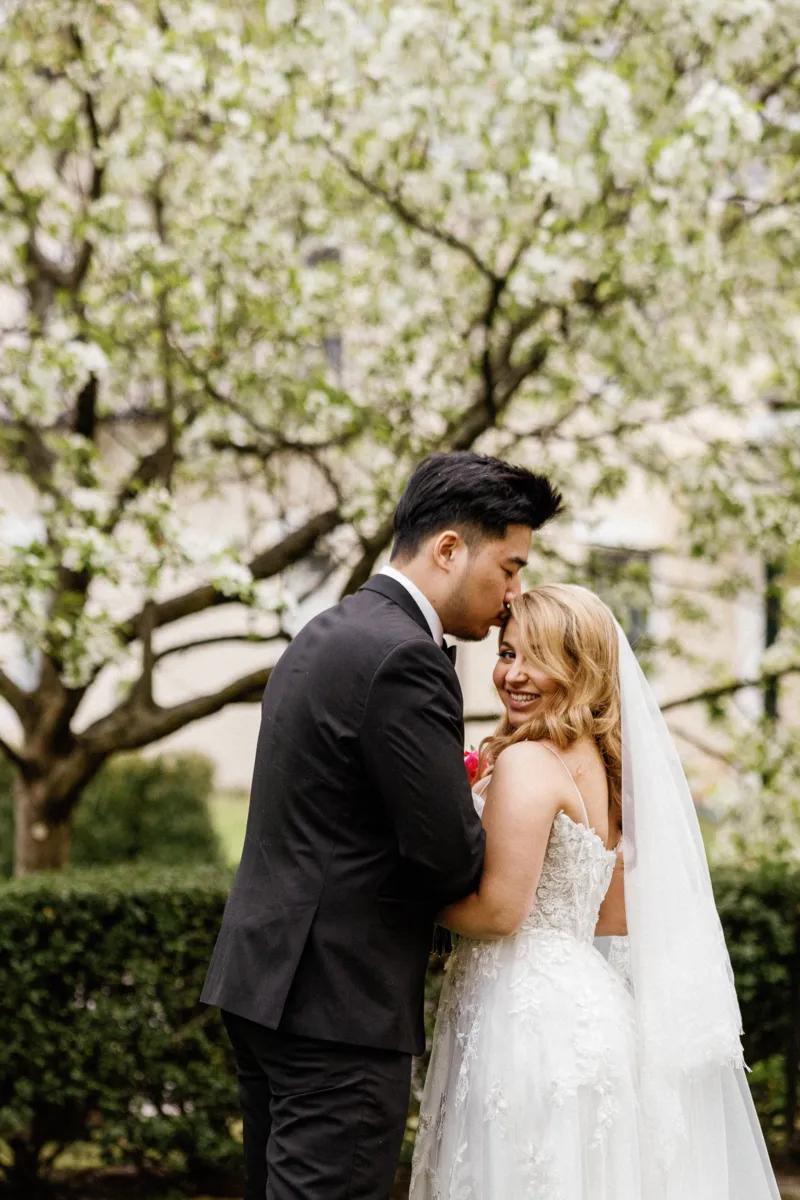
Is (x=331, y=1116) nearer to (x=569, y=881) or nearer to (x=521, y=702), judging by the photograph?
(x=569, y=881)

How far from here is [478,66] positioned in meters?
5.05

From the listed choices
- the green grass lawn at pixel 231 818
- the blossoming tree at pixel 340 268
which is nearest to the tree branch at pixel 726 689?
the blossoming tree at pixel 340 268

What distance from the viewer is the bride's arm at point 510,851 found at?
281 cm

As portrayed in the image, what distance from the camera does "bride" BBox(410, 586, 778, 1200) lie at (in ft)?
9.53

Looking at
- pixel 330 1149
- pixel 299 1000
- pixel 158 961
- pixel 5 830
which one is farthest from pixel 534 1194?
pixel 5 830

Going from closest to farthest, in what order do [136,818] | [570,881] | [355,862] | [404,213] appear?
[355,862]
[570,881]
[404,213]
[136,818]

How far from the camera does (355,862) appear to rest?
8.75 ft

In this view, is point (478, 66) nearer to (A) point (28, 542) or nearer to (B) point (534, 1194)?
(A) point (28, 542)

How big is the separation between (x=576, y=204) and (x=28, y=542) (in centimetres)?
254

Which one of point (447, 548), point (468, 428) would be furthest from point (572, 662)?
point (468, 428)

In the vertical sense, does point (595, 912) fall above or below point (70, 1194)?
above

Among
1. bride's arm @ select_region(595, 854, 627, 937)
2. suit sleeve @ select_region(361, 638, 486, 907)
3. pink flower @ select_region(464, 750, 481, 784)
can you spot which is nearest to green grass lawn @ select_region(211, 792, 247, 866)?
bride's arm @ select_region(595, 854, 627, 937)

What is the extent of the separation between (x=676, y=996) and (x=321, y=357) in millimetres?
4269

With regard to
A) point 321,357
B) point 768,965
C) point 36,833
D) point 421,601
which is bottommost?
point 768,965
